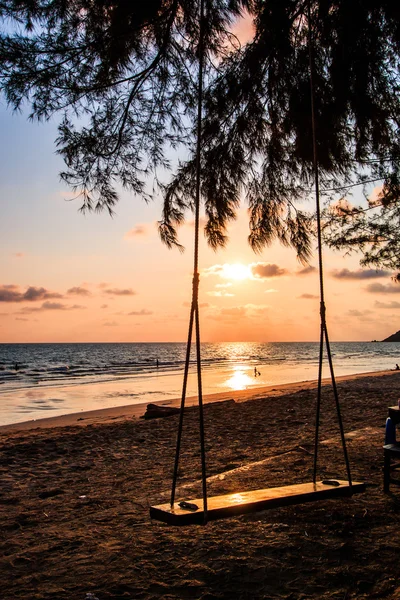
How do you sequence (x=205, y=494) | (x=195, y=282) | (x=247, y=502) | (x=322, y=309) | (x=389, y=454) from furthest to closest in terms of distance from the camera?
1. (x=389, y=454)
2. (x=322, y=309)
3. (x=195, y=282)
4. (x=247, y=502)
5. (x=205, y=494)

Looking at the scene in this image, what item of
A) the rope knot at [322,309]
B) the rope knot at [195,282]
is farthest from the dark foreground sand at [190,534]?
the rope knot at [195,282]

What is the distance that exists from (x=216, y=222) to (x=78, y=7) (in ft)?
7.13

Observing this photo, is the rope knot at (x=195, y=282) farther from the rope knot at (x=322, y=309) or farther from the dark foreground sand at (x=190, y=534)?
Result: the dark foreground sand at (x=190, y=534)

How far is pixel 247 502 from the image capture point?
2869 mm

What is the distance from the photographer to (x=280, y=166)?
17.9ft

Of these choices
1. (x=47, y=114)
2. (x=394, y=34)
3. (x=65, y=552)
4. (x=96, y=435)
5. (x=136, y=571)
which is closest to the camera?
(x=136, y=571)

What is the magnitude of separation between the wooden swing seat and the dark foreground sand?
215 millimetres

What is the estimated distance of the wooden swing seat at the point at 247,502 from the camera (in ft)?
8.87

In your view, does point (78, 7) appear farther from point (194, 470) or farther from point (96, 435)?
point (96, 435)

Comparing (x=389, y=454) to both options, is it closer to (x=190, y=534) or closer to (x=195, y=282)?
(x=190, y=534)

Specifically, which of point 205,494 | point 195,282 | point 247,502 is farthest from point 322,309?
point 205,494

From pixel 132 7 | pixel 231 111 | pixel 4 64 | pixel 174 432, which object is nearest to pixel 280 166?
pixel 231 111

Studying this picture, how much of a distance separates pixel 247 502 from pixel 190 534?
1.87 ft

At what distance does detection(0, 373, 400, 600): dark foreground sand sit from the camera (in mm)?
2568
